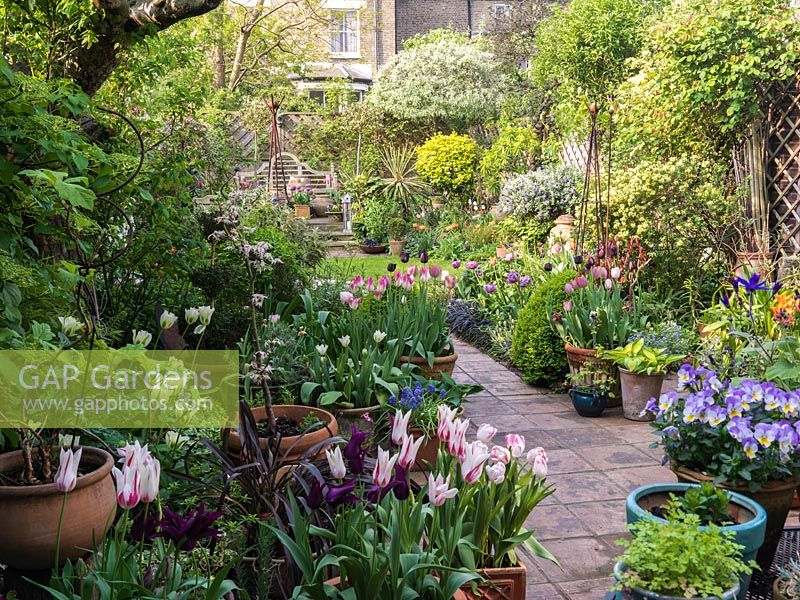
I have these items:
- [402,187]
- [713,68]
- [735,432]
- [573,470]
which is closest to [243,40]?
[402,187]

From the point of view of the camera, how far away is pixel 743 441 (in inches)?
114

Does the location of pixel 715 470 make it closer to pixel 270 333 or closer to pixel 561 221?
pixel 270 333

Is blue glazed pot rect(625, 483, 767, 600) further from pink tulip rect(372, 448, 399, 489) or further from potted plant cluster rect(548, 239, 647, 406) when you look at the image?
potted plant cluster rect(548, 239, 647, 406)

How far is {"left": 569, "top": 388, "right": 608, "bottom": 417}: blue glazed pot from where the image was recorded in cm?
509

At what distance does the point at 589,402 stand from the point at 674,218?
2.64m

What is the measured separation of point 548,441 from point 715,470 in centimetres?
165

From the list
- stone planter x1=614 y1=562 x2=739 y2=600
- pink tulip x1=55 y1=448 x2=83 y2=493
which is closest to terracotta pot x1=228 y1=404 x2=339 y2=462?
pink tulip x1=55 y1=448 x2=83 y2=493

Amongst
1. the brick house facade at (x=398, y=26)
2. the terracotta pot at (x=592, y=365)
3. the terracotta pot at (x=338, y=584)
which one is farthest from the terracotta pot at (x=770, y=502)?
the brick house facade at (x=398, y=26)

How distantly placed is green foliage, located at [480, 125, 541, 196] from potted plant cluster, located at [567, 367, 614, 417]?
→ 7.85 metres

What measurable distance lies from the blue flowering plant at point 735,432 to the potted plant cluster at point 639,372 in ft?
5.58

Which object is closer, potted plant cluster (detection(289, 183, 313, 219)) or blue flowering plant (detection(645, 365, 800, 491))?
blue flowering plant (detection(645, 365, 800, 491))

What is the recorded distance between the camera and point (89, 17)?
3.41 meters

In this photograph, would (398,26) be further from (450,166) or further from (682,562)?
(682,562)

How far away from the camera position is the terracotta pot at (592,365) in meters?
5.19
